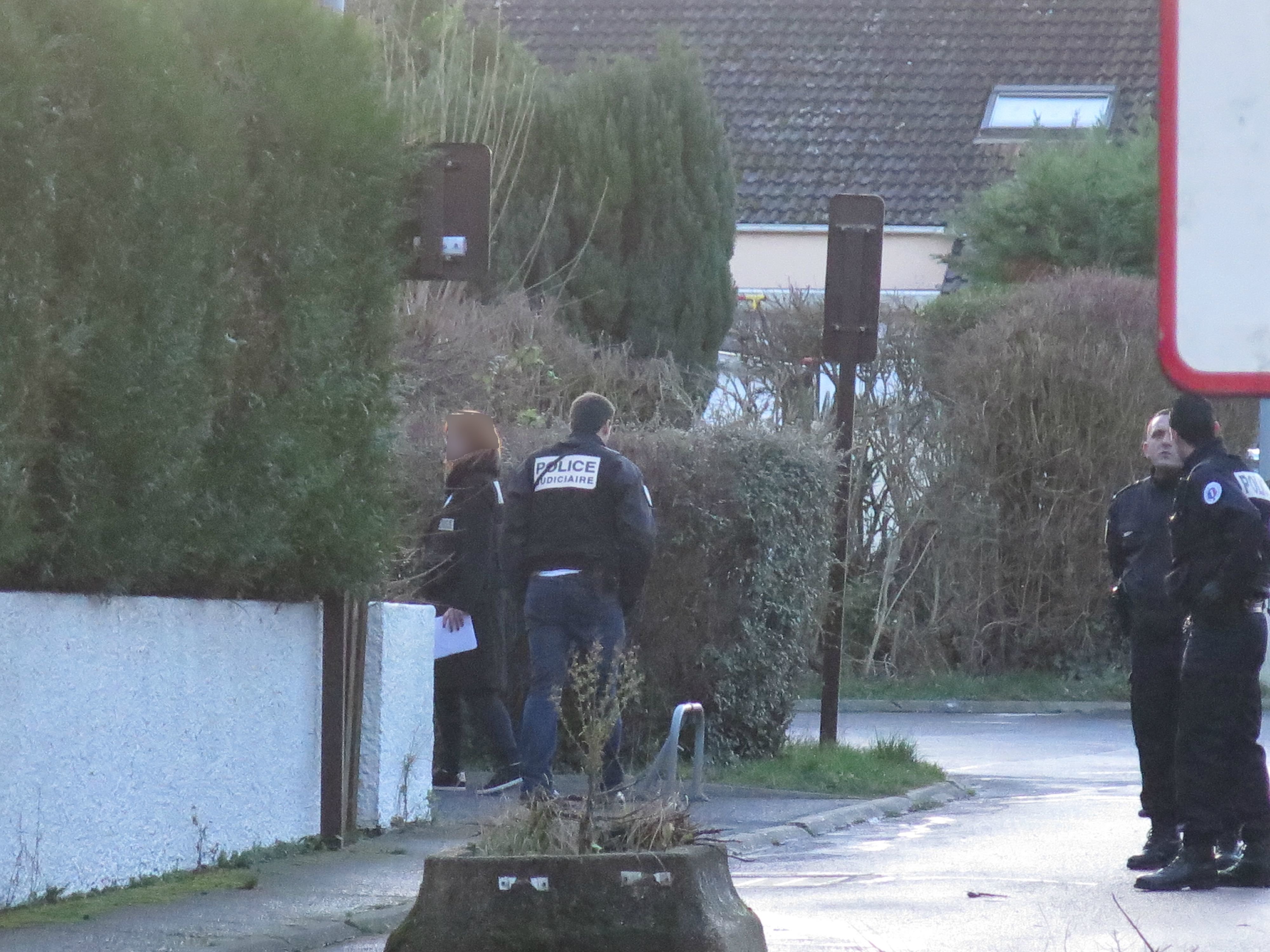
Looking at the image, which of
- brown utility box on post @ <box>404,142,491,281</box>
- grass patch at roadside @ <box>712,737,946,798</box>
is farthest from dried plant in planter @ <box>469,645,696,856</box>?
grass patch at roadside @ <box>712,737,946,798</box>

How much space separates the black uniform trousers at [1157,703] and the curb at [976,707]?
968 cm

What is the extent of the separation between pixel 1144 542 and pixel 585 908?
12.6 ft

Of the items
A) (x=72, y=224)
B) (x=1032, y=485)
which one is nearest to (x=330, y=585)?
(x=72, y=224)

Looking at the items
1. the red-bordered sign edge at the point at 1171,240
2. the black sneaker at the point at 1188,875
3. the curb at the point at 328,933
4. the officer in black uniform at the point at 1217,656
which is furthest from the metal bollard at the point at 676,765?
the red-bordered sign edge at the point at 1171,240

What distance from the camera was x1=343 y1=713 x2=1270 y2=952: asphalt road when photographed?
23.2 ft

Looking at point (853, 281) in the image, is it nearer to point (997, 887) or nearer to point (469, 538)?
point (469, 538)

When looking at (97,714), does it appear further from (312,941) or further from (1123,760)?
(1123,760)

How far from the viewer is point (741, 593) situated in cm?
1197

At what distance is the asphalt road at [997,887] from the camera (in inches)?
279

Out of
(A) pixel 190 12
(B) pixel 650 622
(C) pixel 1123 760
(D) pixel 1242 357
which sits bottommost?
(C) pixel 1123 760

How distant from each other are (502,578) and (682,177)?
Answer: 14461 millimetres

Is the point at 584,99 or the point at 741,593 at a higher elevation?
the point at 584,99

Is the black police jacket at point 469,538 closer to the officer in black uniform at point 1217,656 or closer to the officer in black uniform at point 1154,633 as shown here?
the officer in black uniform at point 1154,633

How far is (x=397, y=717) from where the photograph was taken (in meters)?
9.64
